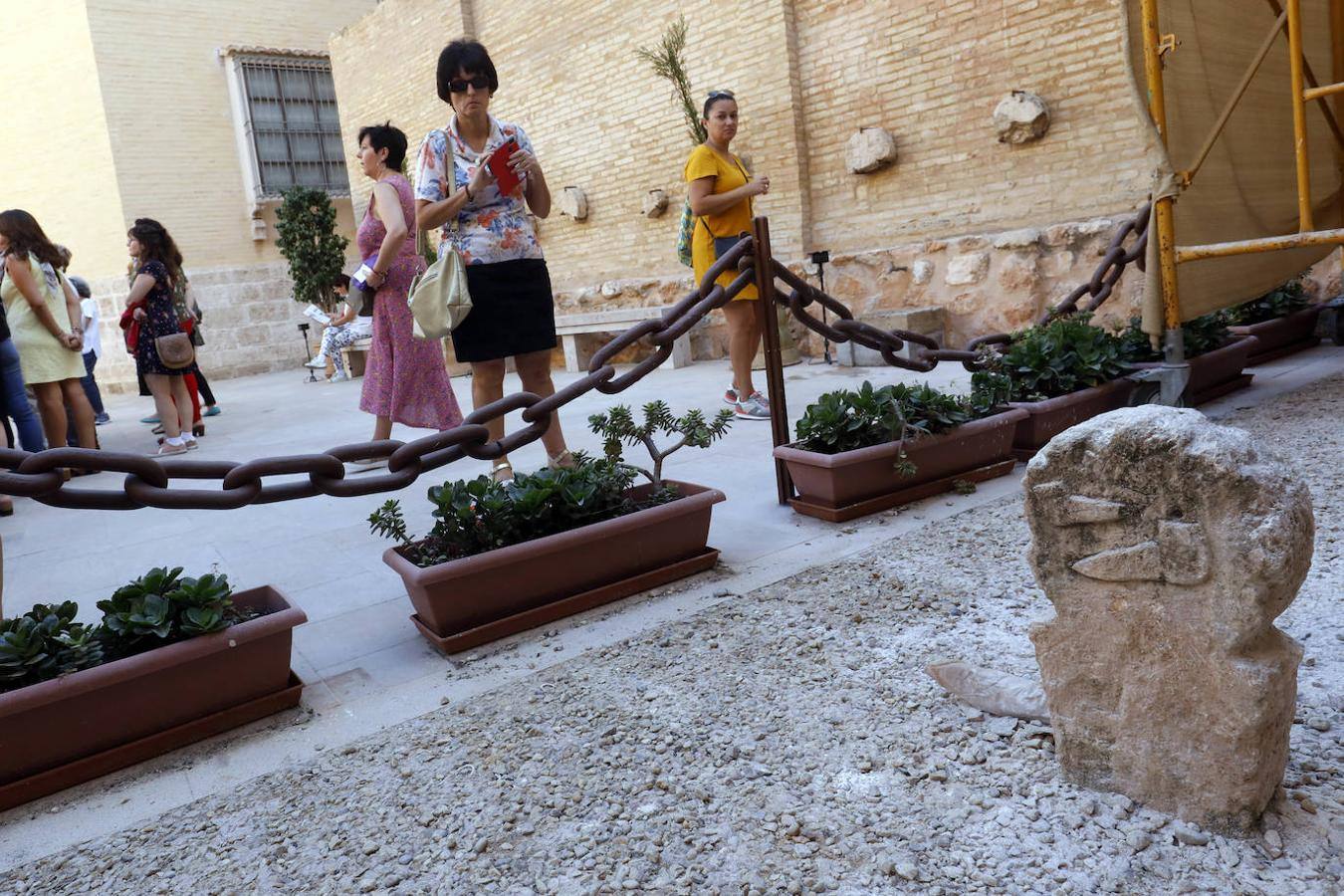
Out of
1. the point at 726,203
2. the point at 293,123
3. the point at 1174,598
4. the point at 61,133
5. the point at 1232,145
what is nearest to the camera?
the point at 1174,598

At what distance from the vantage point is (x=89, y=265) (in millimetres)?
17203

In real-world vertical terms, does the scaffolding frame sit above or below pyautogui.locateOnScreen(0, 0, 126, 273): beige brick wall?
below

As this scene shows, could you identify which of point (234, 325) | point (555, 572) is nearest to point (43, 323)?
point (555, 572)

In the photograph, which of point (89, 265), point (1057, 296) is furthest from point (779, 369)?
point (89, 265)

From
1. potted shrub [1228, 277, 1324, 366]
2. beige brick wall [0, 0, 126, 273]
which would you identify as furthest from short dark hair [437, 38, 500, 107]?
beige brick wall [0, 0, 126, 273]

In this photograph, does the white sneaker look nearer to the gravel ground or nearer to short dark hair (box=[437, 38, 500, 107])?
short dark hair (box=[437, 38, 500, 107])

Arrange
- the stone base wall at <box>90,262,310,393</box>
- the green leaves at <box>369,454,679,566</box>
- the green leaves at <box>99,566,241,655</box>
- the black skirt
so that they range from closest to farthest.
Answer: the green leaves at <box>99,566,241,655</box> < the green leaves at <box>369,454,679,566</box> < the black skirt < the stone base wall at <box>90,262,310,393</box>

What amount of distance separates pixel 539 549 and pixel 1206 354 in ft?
13.2

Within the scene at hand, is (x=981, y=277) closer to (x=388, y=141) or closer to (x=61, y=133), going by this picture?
(x=388, y=141)

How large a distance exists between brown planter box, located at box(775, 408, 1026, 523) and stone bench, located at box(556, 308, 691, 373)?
565 cm

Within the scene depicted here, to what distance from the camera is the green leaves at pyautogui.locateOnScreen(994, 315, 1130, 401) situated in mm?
4676

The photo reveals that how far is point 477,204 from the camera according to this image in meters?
4.17

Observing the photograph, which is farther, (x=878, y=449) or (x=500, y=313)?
(x=500, y=313)

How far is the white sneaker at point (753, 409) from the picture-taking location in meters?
6.23
